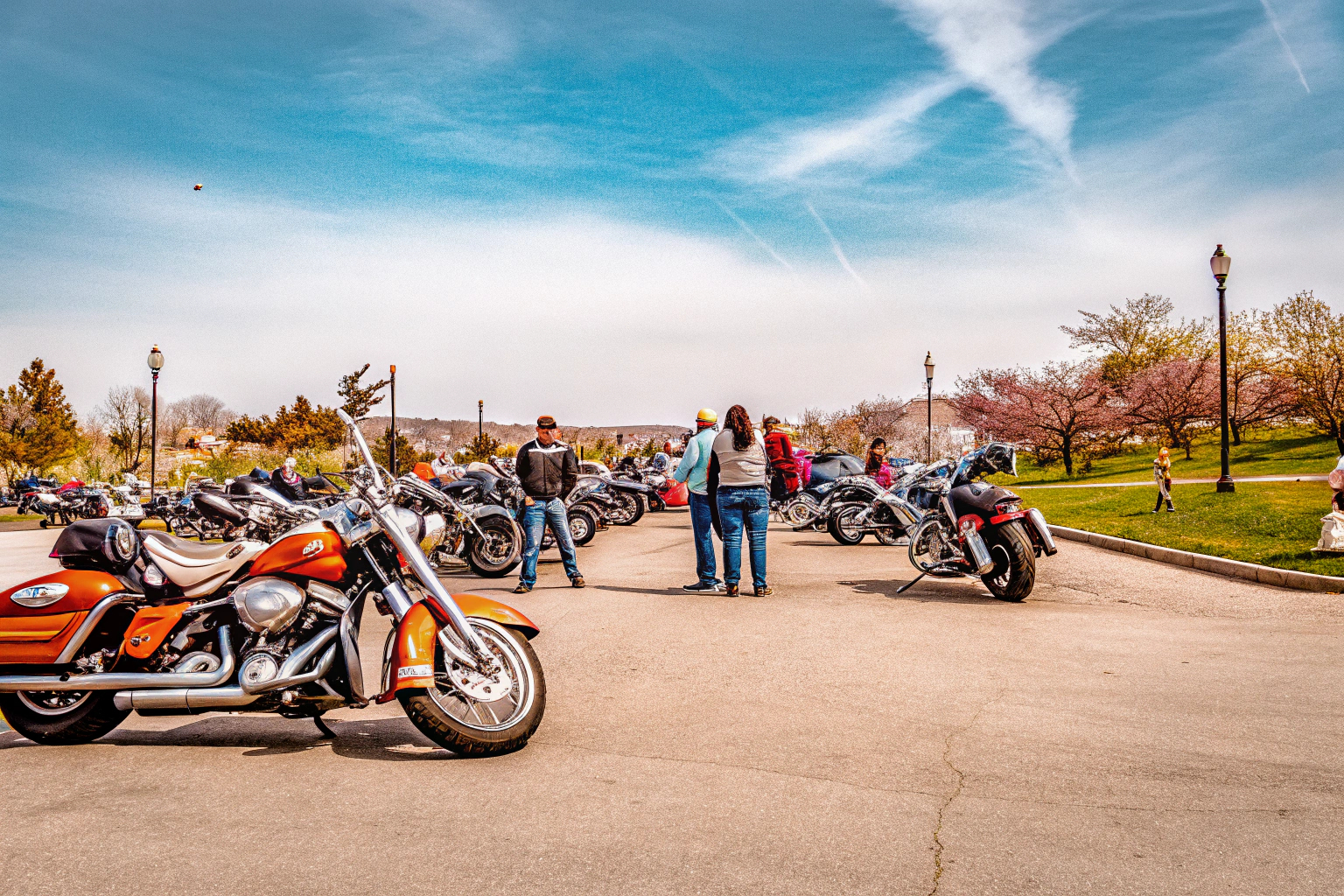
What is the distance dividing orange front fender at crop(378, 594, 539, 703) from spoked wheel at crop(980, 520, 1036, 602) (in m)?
6.37

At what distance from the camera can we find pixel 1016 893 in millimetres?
3156

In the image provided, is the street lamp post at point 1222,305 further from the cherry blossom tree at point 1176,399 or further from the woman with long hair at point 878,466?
the cherry blossom tree at point 1176,399

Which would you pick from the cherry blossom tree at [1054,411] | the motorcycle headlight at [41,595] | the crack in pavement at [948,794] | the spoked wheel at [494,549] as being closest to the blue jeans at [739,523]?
the spoked wheel at [494,549]

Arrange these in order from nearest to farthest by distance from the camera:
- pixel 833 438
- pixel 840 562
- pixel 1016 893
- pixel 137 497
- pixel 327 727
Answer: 1. pixel 1016 893
2. pixel 327 727
3. pixel 840 562
4. pixel 137 497
5. pixel 833 438

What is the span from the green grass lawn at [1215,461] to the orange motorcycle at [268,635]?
29108 millimetres

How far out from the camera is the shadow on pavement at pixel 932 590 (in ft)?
32.8

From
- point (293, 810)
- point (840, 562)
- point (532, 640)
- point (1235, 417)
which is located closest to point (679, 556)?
point (840, 562)

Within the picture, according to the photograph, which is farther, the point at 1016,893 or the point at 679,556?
the point at 679,556

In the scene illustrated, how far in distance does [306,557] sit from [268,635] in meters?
0.42

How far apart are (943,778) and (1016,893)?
1.18 metres

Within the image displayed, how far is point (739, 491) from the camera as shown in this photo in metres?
10.4

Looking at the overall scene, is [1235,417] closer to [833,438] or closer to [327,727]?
[833,438]

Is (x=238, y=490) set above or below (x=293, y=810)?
above

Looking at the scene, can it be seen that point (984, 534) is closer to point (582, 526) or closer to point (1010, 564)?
point (1010, 564)
